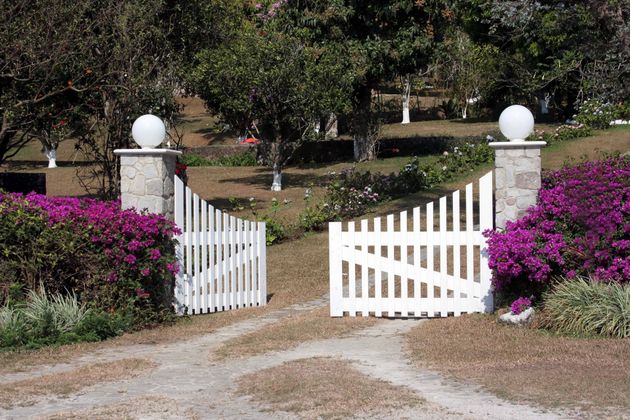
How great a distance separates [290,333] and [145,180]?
7.95 feet

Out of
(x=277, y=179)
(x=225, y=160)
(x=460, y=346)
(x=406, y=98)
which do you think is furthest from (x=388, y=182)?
(x=406, y=98)

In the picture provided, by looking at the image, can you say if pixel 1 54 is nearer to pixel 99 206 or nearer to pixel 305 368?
pixel 99 206

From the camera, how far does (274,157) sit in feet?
86.1

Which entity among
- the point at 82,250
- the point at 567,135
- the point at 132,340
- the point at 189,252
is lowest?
the point at 132,340

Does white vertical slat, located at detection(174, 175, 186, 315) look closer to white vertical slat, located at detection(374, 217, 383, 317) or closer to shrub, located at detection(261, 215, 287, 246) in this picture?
white vertical slat, located at detection(374, 217, 383, 317)

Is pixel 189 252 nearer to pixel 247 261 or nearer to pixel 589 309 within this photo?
pixel 247 261

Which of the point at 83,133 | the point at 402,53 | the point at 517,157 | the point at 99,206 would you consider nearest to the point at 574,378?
the point at 517,157

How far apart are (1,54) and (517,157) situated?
10.2 metres

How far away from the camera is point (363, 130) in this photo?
32.5m

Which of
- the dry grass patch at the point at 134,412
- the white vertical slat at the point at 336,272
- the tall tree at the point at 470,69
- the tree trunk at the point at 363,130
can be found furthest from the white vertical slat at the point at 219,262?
the tall tree at the point at 470,69

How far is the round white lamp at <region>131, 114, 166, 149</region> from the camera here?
9.98 metres

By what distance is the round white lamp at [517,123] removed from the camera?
961 cm

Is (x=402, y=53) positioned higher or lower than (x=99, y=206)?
higher

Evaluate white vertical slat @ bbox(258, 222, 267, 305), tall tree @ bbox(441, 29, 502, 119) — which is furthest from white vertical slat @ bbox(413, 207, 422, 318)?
tall tree @ bbox(441, 29, 502, 119)
